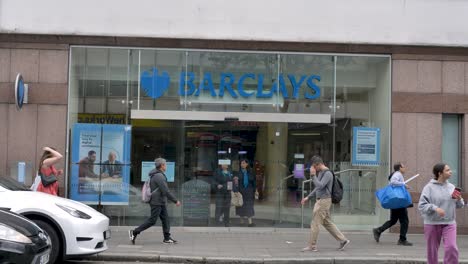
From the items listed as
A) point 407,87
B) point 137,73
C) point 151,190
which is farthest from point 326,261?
point 137,73

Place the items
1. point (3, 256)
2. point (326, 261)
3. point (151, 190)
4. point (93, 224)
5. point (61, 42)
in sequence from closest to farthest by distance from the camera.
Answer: point (3, 256) → point (93, 224) → point (326, 261) → point (151, 190) → point (61, 42)

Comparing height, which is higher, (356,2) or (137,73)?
(356,2)

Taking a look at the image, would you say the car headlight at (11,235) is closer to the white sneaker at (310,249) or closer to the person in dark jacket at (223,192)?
the white sneaker at (310,249)

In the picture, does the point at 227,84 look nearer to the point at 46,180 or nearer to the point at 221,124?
the point at 221,124

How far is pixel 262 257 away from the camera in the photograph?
10.5 meters

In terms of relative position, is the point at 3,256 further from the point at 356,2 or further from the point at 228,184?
the point at 356,2

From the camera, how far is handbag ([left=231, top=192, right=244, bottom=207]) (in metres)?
14.3

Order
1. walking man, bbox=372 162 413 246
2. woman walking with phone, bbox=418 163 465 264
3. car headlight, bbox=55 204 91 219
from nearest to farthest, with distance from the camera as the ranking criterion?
woman walking with phone, bbox=418 163 465 264 → car headlight, bbox=55 204 91 219 → walking man, bbox=372 162 413 246

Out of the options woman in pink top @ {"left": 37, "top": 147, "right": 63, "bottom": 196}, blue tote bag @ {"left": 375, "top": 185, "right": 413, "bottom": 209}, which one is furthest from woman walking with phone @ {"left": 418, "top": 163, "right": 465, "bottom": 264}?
woman in pink top @ {"left": 37, "top": 147, "right": 63, "bottom": 196}

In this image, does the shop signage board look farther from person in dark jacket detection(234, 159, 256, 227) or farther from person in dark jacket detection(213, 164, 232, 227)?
person in dark jacket detection(234, 159, 256, 227)

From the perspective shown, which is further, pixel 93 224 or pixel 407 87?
pixel 407 87

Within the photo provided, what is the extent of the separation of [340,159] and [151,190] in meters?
4.99

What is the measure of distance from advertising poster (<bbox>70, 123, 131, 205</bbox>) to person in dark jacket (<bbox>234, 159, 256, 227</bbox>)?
8.76ft

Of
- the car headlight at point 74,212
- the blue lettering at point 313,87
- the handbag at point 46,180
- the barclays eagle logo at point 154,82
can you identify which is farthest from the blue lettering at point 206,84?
the car headlight at point 74,212
